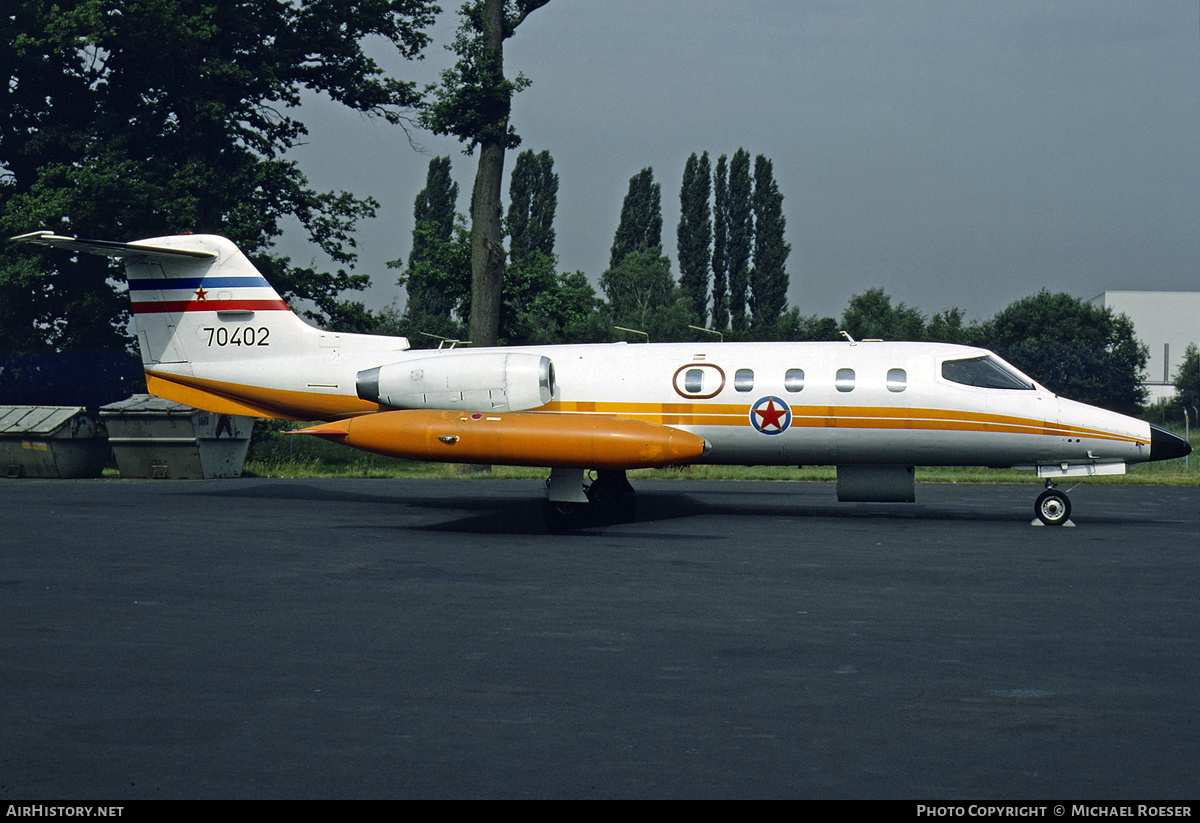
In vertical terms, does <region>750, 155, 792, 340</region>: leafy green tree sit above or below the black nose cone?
above

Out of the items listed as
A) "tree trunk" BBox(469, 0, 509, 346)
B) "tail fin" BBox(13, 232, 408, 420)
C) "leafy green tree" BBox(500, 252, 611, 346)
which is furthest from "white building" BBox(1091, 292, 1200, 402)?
"tail fin" BBox(13, 232, 408, 420)

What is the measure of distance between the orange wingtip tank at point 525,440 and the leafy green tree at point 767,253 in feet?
168

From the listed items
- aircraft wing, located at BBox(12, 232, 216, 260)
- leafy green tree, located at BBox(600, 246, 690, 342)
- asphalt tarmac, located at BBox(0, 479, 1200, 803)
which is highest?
leafy green tree, located at BBox(600, 246, 690, 342)

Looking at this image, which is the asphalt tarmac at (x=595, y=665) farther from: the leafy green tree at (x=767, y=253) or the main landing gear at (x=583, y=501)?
the leafy green tree at (x=767, y=253)

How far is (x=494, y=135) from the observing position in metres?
32.8

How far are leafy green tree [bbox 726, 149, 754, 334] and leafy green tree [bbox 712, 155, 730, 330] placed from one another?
0.26 m

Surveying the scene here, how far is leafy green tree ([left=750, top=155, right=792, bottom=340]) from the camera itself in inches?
2672

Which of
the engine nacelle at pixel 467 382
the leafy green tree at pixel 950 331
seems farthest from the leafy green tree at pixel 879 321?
the engine nacelle at pixel 467 382

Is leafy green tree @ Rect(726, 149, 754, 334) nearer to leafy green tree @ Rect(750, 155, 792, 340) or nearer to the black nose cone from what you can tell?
leafy green tree @ Rect(750, 155, 792, 340)

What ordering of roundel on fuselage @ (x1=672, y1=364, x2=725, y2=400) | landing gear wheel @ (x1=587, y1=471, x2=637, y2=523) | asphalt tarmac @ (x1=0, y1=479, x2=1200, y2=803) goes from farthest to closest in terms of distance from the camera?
landing gear wheel @ (x1=587, y1=471, x2=637, y2=523) → roundel on fuselage @ (x1=672, y1=364, x2=725, y2=400) → asphalt tarmac @ (x1=0, y1=479, x2=1200, y2=803)

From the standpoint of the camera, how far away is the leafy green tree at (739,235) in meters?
68.9

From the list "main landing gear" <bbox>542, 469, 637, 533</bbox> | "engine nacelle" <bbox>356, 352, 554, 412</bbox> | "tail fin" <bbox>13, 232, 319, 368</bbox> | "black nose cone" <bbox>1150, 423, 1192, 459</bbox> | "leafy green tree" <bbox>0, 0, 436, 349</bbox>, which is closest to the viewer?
"black nose cone" <bbox>1150, 423, 1192, 459</bbox>

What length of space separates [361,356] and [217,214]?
1766 centimetres
